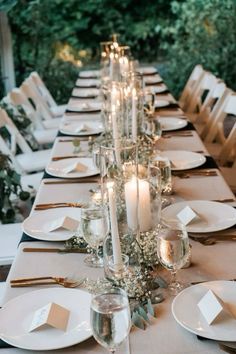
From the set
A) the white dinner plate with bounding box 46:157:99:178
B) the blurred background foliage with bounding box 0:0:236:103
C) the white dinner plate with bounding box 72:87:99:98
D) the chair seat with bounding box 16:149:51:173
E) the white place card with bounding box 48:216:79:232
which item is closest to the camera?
the white place card with bounding box 48:216:79:232

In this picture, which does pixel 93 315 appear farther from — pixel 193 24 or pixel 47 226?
pixel 193 24

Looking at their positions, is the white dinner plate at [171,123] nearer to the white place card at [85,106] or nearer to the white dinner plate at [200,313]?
the white place card at [85,106]

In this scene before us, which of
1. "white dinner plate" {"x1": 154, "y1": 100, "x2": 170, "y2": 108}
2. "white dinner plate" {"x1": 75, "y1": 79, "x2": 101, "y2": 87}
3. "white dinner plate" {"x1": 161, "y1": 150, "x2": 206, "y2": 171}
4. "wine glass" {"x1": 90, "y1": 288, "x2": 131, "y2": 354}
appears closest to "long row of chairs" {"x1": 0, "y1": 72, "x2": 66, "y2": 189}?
"white dinner plate" {"x1": 75, "y1": 79, "x2": 101, "y2": 87}

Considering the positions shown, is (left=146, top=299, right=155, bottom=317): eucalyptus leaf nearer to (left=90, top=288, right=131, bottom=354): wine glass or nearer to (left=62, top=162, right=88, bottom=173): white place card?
(left=90, top=288, right=131, bottom=354): wine glass

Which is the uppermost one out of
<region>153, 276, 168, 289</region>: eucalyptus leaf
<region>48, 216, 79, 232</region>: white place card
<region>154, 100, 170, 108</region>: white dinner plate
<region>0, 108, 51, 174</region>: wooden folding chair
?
<region>153, 276, 168, 289</region>: eucalyptus leaf

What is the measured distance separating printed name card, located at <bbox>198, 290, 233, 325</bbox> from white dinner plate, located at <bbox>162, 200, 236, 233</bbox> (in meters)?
0.45

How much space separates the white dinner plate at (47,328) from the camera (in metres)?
1.25

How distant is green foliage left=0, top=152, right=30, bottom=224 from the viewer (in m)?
2.91

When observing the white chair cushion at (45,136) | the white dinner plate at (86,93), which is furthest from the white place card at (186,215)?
the white dinner plate at (86,93)

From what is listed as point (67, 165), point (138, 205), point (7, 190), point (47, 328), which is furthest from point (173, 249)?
point (7, 190)

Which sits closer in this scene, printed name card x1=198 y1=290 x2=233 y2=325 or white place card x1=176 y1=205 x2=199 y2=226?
printed name card x1=198 y1=290 x2=233 y2=325

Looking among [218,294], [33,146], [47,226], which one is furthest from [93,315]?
[33,146]

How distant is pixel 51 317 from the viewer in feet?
4.31

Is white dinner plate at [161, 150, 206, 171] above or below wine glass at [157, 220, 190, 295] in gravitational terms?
below
